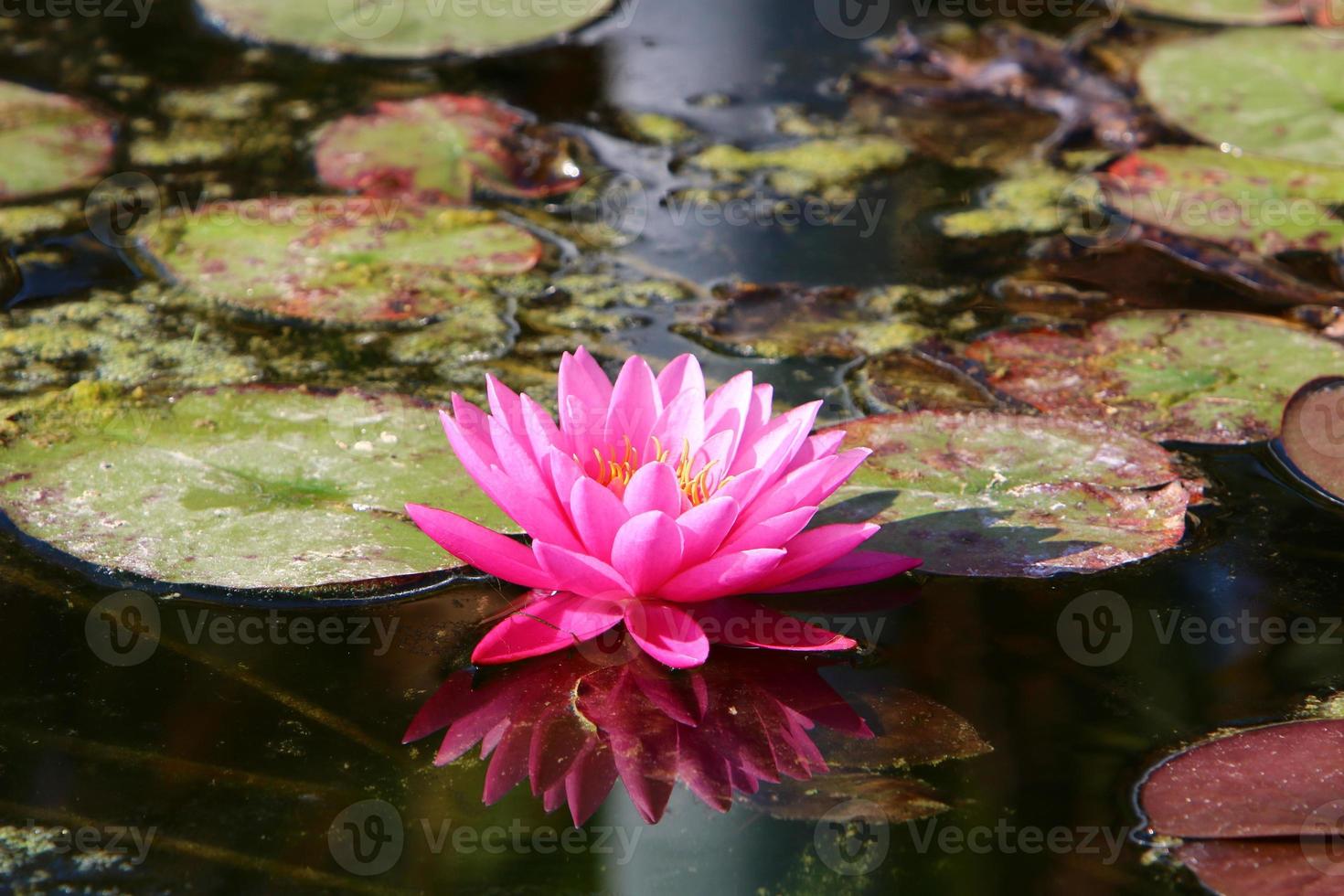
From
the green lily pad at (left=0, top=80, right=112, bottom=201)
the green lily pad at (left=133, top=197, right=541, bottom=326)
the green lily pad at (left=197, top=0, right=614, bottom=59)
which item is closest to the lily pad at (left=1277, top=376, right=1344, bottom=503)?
the green lily pad at (left=133, top=197, right=541, bottom=326)

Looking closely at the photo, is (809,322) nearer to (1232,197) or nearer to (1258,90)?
(1232,197)

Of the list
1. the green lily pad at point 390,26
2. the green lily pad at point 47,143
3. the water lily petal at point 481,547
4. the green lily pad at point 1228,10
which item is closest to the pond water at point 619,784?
the water lily petal at point 481,547

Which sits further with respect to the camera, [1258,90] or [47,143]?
[1258,90]

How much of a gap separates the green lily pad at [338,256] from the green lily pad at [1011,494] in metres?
1.14

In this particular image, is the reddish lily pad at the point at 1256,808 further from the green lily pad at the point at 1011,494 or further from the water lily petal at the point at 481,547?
the water lily petal at the point at 481,547

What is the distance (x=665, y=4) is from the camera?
4.93m

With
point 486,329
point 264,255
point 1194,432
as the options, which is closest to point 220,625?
point 486,329

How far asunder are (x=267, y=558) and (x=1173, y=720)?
1.41m

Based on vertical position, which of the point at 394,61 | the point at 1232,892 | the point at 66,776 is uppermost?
the point at 394,61

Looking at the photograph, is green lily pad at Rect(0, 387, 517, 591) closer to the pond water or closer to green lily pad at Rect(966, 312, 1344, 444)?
the pond water

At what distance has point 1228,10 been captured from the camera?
463 centimetres

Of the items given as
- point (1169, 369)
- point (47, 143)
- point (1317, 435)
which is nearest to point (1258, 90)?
point (1169, 369)

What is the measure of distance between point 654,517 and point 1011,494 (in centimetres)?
80

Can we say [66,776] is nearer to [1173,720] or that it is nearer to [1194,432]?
[1173,720]
